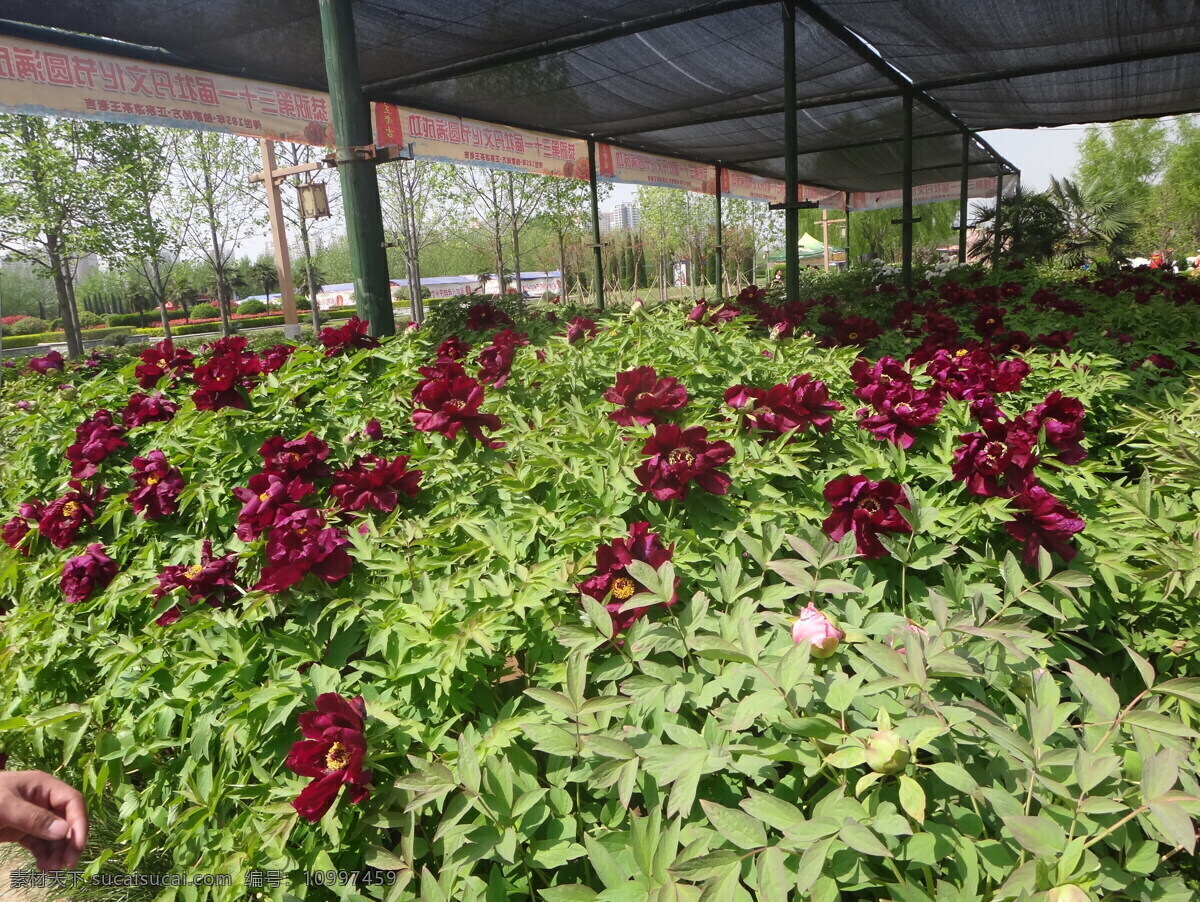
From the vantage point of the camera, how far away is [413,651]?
138 cm

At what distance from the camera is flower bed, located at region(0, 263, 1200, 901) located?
3.08 ft

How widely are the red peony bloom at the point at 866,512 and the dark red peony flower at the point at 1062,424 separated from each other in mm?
521

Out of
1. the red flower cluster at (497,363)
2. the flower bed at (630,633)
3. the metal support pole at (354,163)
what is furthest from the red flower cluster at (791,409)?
the metal support pole at (354,163)

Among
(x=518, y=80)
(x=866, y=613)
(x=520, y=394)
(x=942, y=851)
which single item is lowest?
(x=942, y=851)

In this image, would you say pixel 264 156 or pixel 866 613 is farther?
pixel 264 156

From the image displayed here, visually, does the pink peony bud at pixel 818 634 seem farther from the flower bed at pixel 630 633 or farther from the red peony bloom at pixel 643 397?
the red peony bloom at pixel 643 397

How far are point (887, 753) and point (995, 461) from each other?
0.94m

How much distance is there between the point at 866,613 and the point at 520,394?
1557 mm

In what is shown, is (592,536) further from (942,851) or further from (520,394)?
(520,394)

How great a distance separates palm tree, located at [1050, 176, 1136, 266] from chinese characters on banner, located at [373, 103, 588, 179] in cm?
1130

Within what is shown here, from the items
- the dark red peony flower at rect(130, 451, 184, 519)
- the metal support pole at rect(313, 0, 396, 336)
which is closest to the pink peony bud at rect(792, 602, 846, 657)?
the dark red peony flower at rect(130, 451, 184, 519)

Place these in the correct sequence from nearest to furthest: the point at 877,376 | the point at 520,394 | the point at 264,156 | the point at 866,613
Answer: the point at 866,613
the point at 877,376
the point at 520,394
the point at 264,156

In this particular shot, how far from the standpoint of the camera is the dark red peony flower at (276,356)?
2.88 meters

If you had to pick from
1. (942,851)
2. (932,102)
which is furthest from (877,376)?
(932,102)
